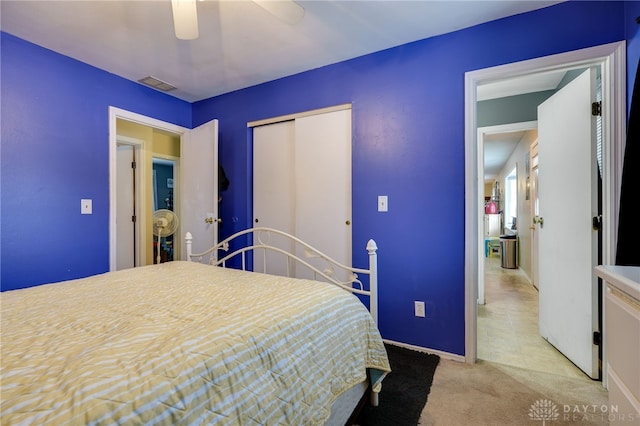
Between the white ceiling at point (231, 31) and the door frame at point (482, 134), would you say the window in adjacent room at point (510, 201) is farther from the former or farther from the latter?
the white ceiling at point (231, 31)

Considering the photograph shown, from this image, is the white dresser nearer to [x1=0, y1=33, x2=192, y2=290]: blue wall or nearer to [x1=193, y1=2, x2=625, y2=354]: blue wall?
[x1=193, y1=2, x2=625, y2=354]: blue wall

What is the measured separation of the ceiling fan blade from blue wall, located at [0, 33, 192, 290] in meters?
1.96

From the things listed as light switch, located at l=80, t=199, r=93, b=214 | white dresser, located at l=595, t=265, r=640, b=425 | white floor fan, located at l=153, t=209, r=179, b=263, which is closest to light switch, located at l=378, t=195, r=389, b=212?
white dresser, located at l=595, t=265, r=640, b=425

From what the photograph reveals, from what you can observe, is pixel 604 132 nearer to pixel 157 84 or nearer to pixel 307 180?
pixel 307 180

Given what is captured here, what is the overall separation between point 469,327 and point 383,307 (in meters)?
0.62

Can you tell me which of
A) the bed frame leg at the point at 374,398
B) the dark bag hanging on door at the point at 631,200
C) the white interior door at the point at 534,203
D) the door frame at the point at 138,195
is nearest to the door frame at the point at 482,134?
the white interior door at the point at 534,203

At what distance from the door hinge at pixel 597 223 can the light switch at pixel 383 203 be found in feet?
4.21

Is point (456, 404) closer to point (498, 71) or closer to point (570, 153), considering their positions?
point (570, 153)

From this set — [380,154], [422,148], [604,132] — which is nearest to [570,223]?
[604,132]

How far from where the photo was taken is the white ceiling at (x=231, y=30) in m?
1.85

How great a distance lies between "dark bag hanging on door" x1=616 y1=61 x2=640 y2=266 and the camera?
1252 millimetres

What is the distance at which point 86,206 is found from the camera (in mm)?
2508

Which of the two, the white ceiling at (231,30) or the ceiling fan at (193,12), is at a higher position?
the white ceiling at (231,30)

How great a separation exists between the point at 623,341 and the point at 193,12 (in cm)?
211
